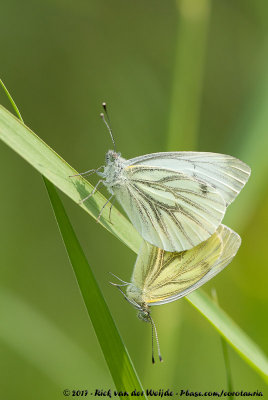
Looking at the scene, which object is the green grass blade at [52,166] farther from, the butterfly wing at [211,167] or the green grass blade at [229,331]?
the butterfly wing at [211,167]

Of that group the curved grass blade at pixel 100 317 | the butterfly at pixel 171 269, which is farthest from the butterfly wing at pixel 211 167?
the curved grass blade at pixel 100 317

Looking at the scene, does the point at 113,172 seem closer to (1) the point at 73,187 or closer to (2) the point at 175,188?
(2) the point at 175,188

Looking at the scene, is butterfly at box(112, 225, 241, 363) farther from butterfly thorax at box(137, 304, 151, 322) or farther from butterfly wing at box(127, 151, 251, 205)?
butterfly wing at box(127, 151, 251, 205)

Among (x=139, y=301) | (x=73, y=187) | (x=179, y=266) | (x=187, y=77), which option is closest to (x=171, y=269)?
(x=179, y=266)

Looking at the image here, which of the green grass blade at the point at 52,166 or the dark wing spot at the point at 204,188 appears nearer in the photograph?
the green grass blade at the point at 52,166

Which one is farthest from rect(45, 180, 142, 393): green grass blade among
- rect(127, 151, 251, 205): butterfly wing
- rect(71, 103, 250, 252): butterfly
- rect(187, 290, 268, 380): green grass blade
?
rect(127, 151, 251, 205): butterfly wing

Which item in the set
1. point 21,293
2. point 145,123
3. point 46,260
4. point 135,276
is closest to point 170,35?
point 145,123
